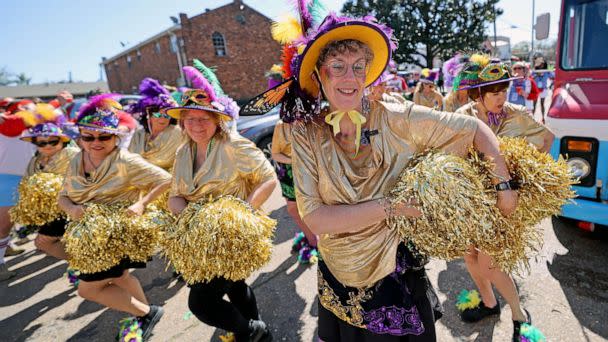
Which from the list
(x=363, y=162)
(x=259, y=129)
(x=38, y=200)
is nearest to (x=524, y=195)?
(x=363, y=162)

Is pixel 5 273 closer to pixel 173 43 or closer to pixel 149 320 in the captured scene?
pixel 149 320

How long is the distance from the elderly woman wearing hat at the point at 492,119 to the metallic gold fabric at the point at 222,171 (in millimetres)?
1779

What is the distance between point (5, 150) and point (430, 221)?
532 centimetres

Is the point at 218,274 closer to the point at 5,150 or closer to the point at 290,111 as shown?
the point at 290,111

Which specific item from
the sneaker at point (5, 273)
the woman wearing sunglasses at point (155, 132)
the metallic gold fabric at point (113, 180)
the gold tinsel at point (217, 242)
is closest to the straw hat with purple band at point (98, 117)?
the metallic gold fabric at point (113, 180)

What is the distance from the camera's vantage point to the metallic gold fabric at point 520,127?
104 inches

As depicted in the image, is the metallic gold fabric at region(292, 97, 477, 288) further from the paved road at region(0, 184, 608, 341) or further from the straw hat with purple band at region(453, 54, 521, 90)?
the paved road at region(0, 184, 608, 341)

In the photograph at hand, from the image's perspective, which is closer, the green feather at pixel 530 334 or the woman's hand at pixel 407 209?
the woman's hand at pixel 407 209

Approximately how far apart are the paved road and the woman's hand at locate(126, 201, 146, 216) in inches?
49.1

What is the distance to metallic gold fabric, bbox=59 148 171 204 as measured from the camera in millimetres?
2951

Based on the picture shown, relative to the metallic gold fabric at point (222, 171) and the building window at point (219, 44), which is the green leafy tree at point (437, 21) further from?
the metallic gold fabric at point (222, 171)

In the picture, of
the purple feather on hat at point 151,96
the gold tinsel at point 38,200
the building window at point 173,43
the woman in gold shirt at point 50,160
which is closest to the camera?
the gold tinsel at point 38,200

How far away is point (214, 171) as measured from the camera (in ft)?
8.42

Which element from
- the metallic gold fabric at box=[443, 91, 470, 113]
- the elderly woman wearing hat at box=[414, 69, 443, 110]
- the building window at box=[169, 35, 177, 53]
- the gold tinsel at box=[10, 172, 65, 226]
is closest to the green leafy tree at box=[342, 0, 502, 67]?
the building window at box=[169, 35, 177, 53]
